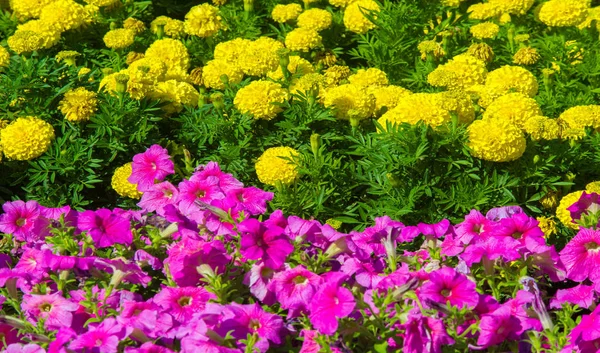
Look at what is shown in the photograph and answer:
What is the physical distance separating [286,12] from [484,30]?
97cm

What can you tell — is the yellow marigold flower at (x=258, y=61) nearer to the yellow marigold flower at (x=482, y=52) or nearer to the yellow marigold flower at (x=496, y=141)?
the yellow marigold flower at (x=482, y=52)

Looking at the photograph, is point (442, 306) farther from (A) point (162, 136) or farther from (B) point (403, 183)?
(A) point (162, 136)

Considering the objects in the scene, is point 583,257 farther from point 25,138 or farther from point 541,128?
point 25,138

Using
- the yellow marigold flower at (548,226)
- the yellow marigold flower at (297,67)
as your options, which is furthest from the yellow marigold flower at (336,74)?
the yellow marigold flower at (548,226)

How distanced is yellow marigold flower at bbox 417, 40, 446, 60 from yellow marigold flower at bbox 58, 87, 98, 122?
144 cm

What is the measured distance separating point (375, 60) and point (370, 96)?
69 cm

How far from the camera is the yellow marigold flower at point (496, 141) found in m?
3.42

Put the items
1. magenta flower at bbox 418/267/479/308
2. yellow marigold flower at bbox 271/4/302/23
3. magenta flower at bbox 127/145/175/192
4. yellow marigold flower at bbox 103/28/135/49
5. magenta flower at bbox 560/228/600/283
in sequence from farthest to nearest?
1. yellow marigold flower at bbox 271/4/302/23
2. yellow marigold flower at bbox 103/28/135/49
3. magenta flower at bbox 127/145/175/192
4. magenta flower at bbox 560/228/600/283
5. magenta flower at bbox 418/267/479/308

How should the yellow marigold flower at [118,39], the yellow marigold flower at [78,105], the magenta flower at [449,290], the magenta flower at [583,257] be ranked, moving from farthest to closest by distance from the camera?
the yellow marigold flower at [118,39] → the yellow marigold flower at [78,105] → the magenta flower at [583,257] → the magenta flower at [449,290]

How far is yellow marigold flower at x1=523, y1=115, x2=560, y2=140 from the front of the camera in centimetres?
360

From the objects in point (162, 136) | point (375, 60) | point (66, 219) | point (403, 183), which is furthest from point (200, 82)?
point (66, 219)

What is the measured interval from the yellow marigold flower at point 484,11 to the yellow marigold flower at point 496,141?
1.38 meters

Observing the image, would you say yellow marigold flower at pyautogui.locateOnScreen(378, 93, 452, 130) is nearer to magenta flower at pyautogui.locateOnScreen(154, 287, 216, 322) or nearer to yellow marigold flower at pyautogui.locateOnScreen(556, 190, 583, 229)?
yellow marigold flower at pyautogui.locateOnScreen(556, 190, 583, 229)

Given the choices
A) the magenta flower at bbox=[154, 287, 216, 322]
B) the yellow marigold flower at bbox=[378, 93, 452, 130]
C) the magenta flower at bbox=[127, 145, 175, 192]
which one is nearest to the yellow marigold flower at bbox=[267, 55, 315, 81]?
the yellow marigold flower at bbox=[378, 93, 452, 130]
